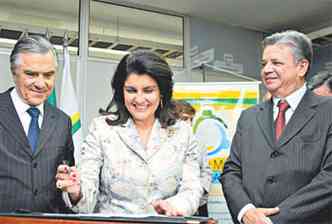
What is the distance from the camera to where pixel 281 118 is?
1.99m

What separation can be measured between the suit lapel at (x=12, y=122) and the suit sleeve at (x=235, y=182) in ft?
2.74

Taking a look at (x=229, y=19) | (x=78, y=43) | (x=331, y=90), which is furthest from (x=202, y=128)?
(x=229, y=19)

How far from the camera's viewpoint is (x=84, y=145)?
6.03 ft

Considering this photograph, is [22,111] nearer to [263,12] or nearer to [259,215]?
[259,215]

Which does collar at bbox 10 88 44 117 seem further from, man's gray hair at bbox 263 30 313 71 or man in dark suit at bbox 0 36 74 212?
man's gray hair at bbox 263 30 313 71

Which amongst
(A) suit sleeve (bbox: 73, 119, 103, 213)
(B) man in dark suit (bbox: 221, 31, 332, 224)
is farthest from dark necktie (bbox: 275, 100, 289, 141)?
(A) suit sleeve (bbox: 73, 119, 103, 213)

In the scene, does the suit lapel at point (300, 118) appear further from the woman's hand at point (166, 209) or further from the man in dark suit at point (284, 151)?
the woman's hand at point (166, 209)

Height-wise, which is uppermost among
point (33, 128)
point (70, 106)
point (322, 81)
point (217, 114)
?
point (322, 81)

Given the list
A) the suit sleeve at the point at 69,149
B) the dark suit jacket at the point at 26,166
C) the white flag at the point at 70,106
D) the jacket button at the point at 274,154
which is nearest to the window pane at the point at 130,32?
the white flag at the point at 70,106

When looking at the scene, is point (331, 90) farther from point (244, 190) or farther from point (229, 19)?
point (229, 19)

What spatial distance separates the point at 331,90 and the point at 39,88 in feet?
6.52

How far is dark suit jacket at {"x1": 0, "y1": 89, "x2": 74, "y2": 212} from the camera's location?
1.72 m

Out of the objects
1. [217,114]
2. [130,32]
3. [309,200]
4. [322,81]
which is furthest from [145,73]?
[130,32]

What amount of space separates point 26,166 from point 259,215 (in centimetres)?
91
